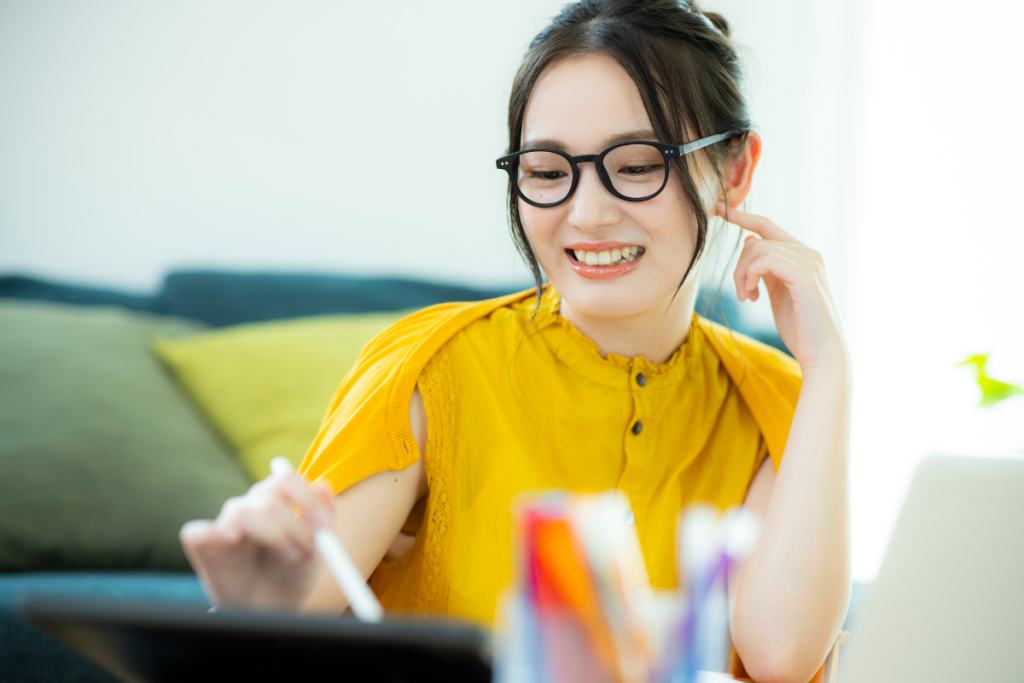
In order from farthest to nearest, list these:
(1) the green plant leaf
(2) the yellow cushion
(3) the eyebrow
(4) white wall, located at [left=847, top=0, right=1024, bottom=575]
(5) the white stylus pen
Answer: (4) white wall, located at [left=847, top=0, right=1024, bottom=575] < (1) the green plant leaf < (2) the yellow cushion < (3) the eyebrow < (5) the white stylus pen

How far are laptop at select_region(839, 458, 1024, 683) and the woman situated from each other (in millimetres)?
391

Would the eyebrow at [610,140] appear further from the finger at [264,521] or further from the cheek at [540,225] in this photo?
the finger at [264,521]

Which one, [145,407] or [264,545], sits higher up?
[264,545]

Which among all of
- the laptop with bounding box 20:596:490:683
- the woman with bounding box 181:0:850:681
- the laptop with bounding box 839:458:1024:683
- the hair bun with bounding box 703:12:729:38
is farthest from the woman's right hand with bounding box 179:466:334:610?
the hair bun with bounding box 703:12:729:38

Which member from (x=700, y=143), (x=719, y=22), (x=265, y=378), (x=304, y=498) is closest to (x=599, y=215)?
(x=700, y=143)

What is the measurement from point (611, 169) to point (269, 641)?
0.75 metres

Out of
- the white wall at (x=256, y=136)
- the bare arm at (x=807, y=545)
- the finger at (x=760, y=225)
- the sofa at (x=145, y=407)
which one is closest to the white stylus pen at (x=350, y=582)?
the bare arm at (x=807, y=545)

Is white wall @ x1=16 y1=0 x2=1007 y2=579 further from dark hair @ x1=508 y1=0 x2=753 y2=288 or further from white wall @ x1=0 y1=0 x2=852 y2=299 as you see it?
dark hair @ x1=508 y1=0 x2=753 y2=288

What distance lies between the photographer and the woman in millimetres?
956

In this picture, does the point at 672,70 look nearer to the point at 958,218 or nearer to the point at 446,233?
the point at 446,233

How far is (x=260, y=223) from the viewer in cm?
238

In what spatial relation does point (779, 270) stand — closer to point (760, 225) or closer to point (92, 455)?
point (760, 225)

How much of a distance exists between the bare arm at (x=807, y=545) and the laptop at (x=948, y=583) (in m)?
0.37

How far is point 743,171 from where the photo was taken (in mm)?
1205
